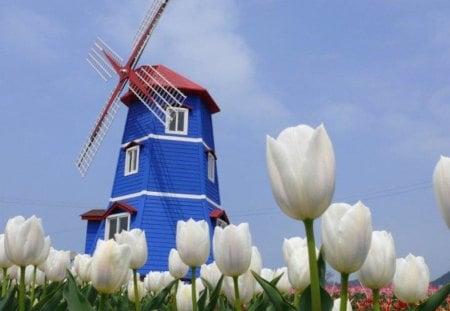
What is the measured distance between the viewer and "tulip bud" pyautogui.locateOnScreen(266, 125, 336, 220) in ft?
4.63

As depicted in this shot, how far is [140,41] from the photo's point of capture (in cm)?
2575

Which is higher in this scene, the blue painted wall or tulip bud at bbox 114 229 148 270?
the blue painted wall

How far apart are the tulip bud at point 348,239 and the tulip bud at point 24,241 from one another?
1.70m

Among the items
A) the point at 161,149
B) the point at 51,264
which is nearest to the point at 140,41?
the point at 161,149

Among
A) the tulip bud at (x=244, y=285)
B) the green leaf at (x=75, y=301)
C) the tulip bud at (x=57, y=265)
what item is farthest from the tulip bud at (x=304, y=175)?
the tulip bud at (x=57, y=265)

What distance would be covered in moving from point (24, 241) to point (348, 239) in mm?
1818

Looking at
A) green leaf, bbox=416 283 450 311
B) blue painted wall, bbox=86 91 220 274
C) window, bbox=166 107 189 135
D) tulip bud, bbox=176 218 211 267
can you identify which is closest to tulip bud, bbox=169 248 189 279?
tulip bud, bbox=176 218 211 267

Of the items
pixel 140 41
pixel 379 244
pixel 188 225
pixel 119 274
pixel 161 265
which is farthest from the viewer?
pixel 140 41

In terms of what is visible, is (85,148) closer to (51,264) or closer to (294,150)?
(51,264)

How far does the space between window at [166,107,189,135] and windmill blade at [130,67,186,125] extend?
0.65ft

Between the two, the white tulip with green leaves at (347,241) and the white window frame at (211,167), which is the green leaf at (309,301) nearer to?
the white tulip with green leaves at (347,241)

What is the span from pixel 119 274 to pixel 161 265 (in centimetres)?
1841

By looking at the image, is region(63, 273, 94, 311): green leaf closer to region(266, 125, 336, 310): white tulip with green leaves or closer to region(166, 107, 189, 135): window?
region(266, 125, 336, 310): white tulip with green leaves

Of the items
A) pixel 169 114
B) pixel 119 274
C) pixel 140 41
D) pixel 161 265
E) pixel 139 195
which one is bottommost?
pixel 119 274
